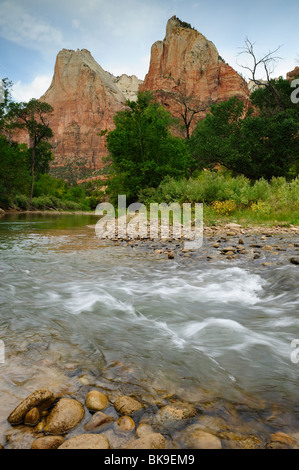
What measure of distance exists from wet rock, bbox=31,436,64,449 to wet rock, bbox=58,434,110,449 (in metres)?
0.04

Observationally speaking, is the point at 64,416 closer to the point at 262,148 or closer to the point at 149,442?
the point at 149,442

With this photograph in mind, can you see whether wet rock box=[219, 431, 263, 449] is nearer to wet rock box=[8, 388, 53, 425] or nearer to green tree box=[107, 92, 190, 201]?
wet rock box=[8, 388, 53, 425]

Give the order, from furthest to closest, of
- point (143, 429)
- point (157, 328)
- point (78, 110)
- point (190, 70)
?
point (78, 110), point (190, 70), point (157, 328), point (143, 429)

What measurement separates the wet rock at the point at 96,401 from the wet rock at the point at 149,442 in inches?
11.5

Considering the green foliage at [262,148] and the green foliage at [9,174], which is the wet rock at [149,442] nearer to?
the green foliage at [262,148]

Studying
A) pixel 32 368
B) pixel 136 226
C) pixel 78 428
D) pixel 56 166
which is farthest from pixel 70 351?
pixel 56 166

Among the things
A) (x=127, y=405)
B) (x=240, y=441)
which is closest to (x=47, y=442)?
(x=127, y=405)

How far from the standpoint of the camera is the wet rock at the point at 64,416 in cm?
122

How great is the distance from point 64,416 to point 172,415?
1.77 ft

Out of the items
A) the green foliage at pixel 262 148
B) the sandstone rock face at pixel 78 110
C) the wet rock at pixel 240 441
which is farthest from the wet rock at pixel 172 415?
the sandstone rock face at pixel 78 110

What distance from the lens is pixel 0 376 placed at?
1.64 meters

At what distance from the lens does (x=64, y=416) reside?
1.27 metres

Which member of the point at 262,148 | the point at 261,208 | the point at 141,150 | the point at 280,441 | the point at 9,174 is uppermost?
the point at 262,148
